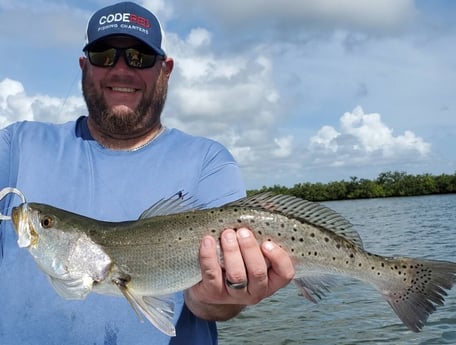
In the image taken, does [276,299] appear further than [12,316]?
Yes

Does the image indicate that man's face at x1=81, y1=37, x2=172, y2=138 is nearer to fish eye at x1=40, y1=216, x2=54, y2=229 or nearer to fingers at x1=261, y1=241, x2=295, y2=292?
fish eye at x1=40, y1=216, x2=54, y2=229

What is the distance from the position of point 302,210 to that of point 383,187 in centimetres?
11174

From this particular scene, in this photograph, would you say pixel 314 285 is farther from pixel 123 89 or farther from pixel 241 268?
pixel 123 89

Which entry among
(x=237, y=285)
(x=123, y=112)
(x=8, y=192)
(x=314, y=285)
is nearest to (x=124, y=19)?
(x=123, y=112)

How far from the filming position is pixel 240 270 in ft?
10.9

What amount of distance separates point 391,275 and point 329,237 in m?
0.57

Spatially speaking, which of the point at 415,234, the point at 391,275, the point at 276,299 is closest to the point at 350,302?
the point at 276,299

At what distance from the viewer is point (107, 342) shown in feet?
11.8

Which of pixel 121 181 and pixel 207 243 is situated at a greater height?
pixel 121 181

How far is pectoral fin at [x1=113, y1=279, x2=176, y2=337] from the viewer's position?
11.0 ft

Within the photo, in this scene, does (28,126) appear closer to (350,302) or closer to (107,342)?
(107,342)

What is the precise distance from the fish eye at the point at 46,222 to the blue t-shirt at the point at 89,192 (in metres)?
0.38

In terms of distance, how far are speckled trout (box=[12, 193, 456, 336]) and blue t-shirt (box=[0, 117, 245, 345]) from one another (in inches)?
10.7

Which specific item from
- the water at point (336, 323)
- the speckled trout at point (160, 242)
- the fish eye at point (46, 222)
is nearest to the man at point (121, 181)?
the speckled trout at point (160, 242)
